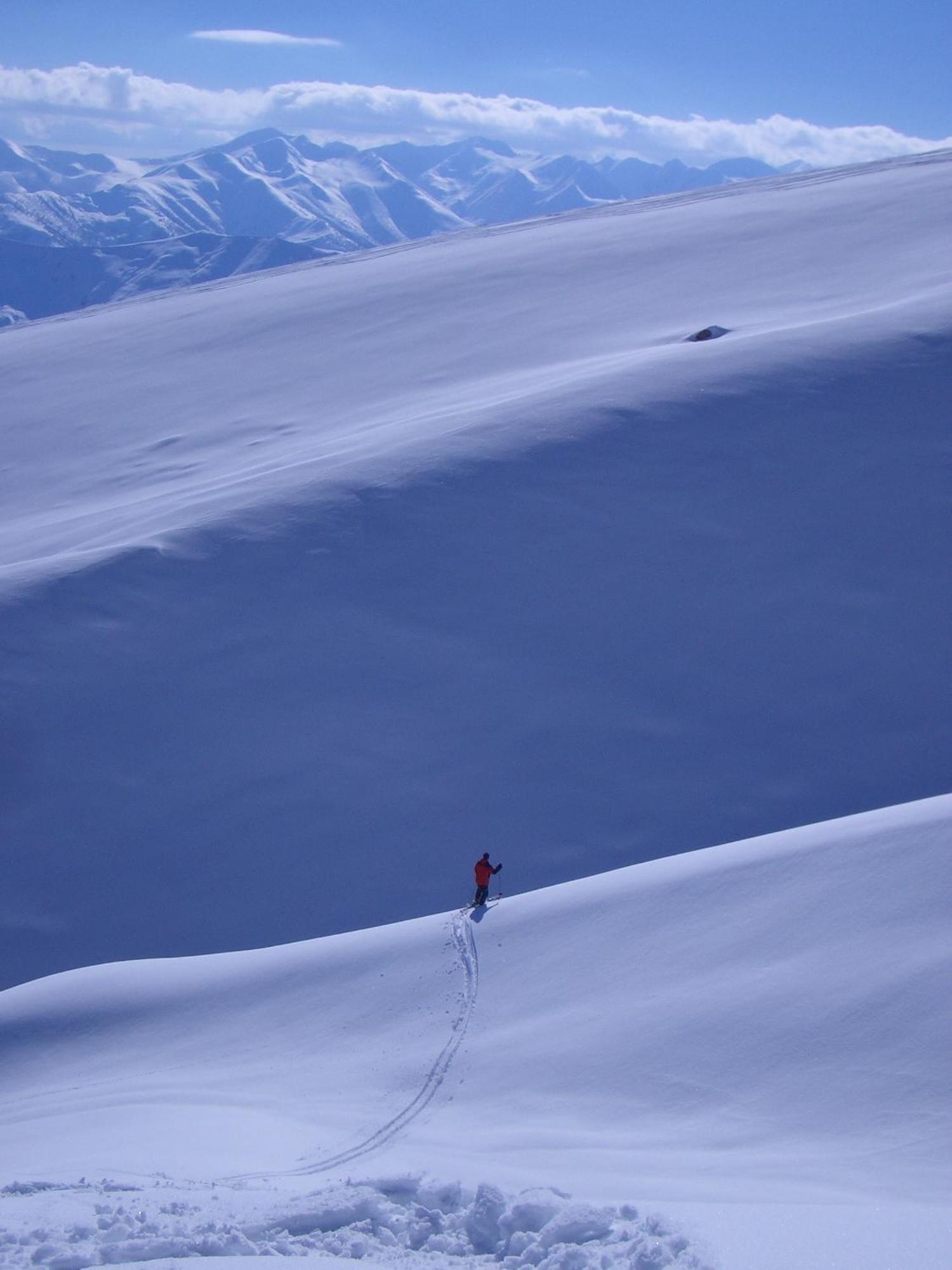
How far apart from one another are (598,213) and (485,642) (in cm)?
2953

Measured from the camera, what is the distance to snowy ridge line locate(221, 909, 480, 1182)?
570 centimetres

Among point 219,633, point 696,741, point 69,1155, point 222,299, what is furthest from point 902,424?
point 222,299

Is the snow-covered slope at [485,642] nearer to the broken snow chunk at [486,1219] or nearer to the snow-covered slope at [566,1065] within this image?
the snow-covered slope at [566,1065]

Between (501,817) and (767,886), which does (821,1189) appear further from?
(501,817)

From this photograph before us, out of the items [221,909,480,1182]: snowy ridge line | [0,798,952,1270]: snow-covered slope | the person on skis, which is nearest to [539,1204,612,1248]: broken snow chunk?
[0,798,952,1270]: snow-covered slope

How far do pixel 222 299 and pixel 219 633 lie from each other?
24121 millimetres

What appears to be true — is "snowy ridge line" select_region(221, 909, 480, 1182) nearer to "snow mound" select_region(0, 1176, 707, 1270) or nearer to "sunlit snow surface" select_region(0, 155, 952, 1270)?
"sunlit snow surface" select_region(0, 155, 952, 1270)

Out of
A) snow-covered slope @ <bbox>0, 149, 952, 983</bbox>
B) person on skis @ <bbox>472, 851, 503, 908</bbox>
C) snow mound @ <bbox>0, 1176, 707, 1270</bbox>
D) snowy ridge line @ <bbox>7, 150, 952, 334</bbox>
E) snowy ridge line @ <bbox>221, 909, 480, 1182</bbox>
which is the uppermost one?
snowy ridge line @ <bbox>7, 150, 952, 334</bbox>

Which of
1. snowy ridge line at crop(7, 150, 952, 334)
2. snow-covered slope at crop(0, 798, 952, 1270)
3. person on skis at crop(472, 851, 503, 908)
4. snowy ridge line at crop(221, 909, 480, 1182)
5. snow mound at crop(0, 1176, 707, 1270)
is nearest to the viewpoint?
snow mound at crop(0, 1176, 707, 1270)

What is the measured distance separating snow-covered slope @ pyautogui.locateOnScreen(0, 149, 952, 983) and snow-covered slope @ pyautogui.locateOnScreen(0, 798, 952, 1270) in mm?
2125

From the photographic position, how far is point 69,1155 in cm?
609

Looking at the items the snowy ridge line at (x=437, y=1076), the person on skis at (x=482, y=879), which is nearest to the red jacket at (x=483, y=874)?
the person on skis at (x=482, y=879)

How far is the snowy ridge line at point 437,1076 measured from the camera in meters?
5.70

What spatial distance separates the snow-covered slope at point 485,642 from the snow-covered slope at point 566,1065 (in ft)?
6.97
